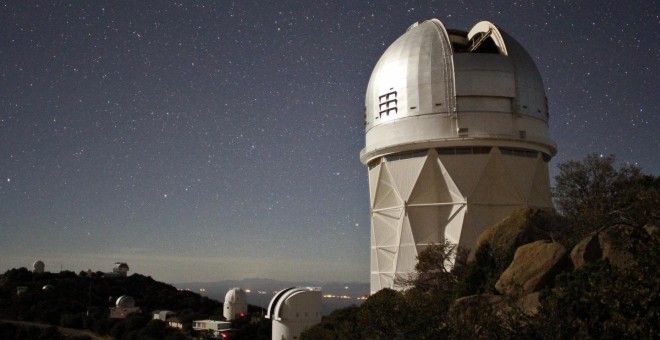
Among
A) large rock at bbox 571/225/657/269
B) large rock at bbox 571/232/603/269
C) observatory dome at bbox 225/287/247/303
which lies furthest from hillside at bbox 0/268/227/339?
large rock at bbox 571/225/657/269

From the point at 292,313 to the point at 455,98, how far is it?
53.1 ft

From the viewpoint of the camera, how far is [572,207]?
20688 mm

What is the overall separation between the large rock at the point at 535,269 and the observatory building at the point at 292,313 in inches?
756

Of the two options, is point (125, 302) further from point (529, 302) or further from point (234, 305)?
point (529, 302)

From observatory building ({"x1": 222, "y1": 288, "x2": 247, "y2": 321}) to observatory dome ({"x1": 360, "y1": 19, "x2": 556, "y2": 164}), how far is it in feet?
71.5

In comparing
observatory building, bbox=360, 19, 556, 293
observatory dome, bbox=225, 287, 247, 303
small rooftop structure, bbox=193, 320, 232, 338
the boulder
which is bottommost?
small rooftop structure, bbox=193, 320, 232, 338

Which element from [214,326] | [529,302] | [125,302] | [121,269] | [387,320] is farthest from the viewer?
[121,269]

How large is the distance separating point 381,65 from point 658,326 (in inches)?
931

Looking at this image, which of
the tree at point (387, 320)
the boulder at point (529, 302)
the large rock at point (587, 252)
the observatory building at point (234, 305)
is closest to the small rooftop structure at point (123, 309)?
the observatory building at point (234, 305)

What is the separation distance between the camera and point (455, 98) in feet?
91.7

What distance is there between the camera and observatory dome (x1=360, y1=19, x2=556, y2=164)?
27.9 meters

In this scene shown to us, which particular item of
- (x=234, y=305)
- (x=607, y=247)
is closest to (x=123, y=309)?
(x=234, y=305)

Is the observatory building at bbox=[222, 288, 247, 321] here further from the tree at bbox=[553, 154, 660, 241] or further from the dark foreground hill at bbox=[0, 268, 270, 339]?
the tree at bbox=[553, 154, 660, 241]

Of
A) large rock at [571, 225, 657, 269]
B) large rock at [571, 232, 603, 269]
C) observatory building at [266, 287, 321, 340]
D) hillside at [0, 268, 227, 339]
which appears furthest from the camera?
hillside at [0, 268, 227, 339]
